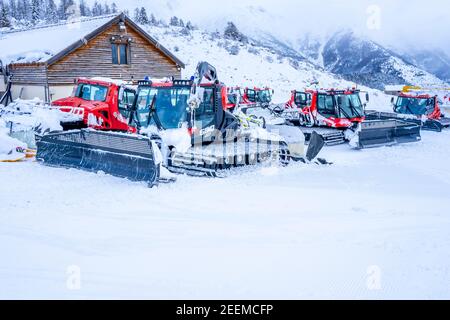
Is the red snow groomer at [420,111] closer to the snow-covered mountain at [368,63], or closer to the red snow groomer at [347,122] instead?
the red snow groomer at [347,122]

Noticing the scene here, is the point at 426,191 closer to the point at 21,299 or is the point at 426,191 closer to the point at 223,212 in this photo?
the point at 223,212

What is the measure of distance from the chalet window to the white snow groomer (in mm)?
13709

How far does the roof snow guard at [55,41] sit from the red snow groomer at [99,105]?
24.6ft

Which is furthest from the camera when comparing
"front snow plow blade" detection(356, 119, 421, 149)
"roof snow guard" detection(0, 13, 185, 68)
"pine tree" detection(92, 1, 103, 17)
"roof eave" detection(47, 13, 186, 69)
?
"pine tree" detection(92, 1, 103, 17)

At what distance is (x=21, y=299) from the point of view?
394 cm

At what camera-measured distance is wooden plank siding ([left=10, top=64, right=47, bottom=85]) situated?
2008 cm

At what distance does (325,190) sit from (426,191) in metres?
2.04

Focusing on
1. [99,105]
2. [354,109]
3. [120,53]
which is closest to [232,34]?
[120,53]

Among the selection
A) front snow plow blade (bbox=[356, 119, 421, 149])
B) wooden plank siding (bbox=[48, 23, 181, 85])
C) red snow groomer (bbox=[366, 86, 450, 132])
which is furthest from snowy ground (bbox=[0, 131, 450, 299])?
wooden plank siding (bbox=[48, 23, 181, 85])

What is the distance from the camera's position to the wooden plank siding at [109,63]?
67.9ft

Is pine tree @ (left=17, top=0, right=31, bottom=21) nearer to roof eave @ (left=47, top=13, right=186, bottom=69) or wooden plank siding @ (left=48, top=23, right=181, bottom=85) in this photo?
wooden plank siding @ (left=48, top=23, right=181, bottom=85)

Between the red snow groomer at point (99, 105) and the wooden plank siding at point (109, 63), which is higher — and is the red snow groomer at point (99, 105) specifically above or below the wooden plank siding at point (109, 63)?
below

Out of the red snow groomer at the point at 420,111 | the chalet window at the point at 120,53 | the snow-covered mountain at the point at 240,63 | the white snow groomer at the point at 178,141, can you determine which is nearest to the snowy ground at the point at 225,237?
the white snow groomer at the point at 178,141

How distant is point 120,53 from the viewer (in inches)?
920
